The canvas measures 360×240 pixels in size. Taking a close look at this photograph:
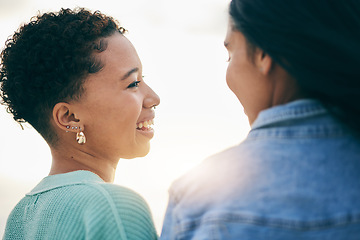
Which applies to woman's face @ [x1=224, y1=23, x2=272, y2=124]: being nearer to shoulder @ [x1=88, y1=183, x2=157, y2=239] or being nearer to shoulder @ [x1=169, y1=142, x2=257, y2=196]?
shoulder @ [x1=169, y1=142, x2=257, y2=196]

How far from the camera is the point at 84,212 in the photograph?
1946 mm

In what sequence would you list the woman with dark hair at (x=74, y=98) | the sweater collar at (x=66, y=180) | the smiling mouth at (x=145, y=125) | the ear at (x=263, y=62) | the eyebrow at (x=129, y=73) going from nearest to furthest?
the ear at (x=263, y=62)
the sweater collar at (x=66, y=180)
the woman with dark hair at (x=74, y=98)
the eyebrow at (x=129, y=73)
the smiling mouth at (x=145, y=125)

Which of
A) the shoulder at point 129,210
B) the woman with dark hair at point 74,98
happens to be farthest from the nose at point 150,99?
the shoulder at point 129,210

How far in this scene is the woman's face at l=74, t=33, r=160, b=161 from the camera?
241cm

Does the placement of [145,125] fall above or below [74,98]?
below

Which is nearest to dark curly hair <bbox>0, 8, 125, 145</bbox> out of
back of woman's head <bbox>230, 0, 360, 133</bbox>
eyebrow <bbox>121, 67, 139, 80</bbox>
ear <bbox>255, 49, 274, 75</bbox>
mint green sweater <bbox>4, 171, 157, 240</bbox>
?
eyebrow <bbox>121, 67, 139, 80</bbox>

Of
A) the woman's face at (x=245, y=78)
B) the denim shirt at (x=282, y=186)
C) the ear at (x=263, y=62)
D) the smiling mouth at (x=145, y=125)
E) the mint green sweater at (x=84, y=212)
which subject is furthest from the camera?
the smiling mouth at (x=145, y=125)

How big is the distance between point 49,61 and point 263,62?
→ 140cm

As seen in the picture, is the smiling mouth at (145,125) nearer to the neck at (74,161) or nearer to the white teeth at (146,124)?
the white teeth at (146,124)

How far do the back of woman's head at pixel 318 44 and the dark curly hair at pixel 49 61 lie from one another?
1.26 m

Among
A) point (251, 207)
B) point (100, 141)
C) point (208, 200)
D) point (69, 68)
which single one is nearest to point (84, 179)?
point (100, 141)

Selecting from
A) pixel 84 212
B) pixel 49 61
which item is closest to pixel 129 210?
pixel 84 212

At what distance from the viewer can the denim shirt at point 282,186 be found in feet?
4.33

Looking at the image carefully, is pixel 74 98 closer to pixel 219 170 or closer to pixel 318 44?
pixel 219 170
